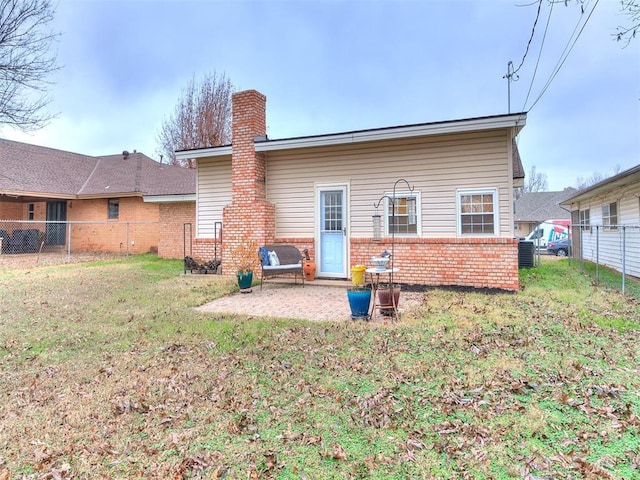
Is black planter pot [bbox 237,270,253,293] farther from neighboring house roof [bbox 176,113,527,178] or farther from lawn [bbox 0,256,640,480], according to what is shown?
neighboring house roof [bbox 176,113,527,178]

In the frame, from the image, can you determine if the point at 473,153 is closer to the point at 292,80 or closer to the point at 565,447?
the point at 565,447

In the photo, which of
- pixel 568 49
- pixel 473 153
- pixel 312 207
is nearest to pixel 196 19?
pixel 312 207

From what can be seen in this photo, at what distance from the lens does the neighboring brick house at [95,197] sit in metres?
16.0

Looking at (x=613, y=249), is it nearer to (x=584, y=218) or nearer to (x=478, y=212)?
(x=584, y=218)

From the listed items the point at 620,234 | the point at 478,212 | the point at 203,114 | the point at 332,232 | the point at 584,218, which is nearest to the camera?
the point at 478,212

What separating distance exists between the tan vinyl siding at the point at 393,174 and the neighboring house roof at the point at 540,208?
87.4ft

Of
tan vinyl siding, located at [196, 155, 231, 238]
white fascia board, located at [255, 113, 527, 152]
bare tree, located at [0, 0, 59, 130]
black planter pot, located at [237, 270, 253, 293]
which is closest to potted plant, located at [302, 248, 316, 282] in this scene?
black planter pot, located at [237, 270, 253, 293]

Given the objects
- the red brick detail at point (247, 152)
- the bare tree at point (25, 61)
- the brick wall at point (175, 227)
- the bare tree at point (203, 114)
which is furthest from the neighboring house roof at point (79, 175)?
the bare tree at point (25, 61)

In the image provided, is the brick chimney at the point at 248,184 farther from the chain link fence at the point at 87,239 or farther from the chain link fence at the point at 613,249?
the chain link fence at the point at 87,239

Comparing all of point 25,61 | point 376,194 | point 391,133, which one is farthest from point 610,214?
point 25,61

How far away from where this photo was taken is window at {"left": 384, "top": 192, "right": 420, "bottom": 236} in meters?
8.20

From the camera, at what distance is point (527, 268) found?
11.5 m

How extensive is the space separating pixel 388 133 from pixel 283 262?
373 centimetres

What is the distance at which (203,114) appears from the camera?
2347cm
